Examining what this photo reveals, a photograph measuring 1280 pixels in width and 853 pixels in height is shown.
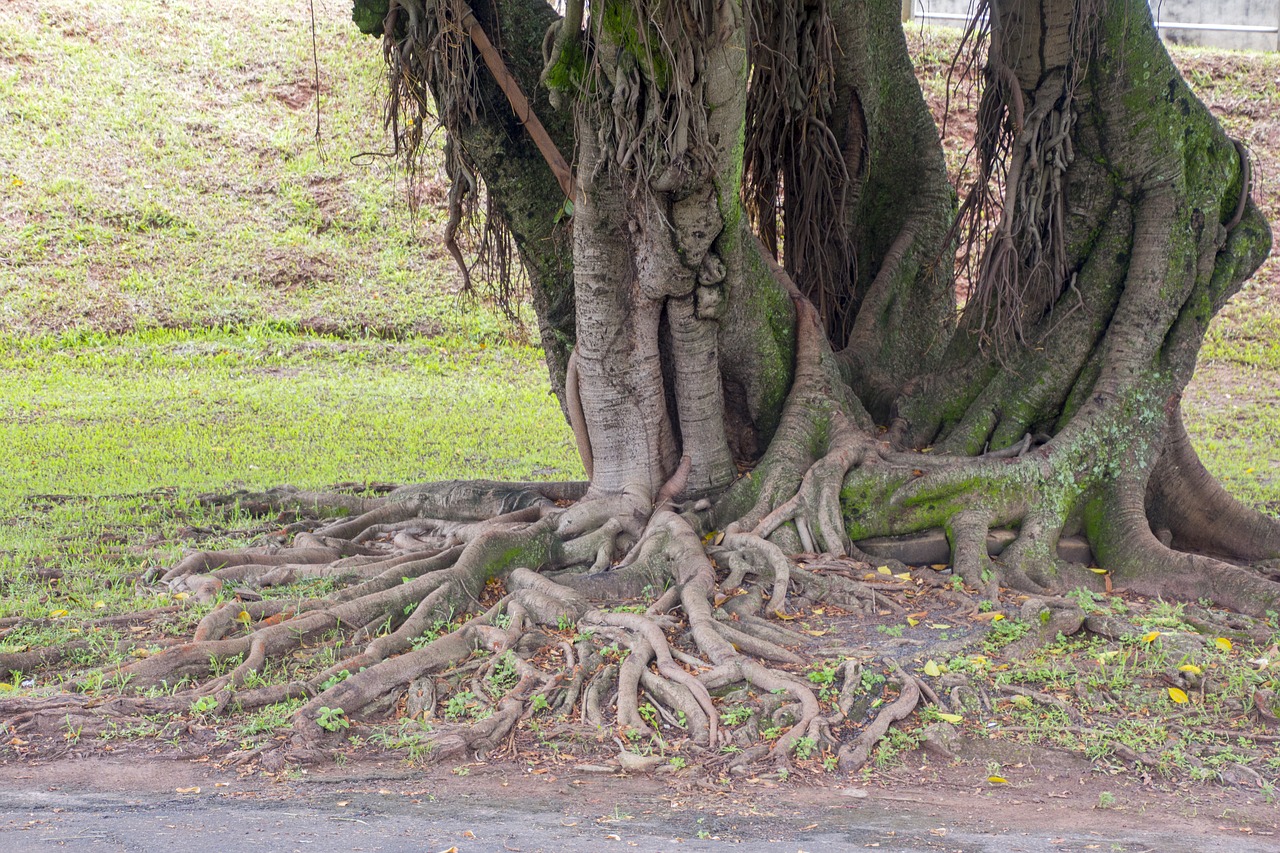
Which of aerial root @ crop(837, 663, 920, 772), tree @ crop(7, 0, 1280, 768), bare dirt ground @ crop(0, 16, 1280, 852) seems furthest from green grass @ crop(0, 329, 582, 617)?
aerial root @ crop(837, 663, 920, 772)

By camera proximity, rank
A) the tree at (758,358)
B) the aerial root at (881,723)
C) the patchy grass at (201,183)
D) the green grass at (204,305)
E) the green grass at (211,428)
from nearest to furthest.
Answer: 1. the aerial root at (881,723)
2. the tree at (758,358)
3. the green grass at (211,428)
4. the green grass at (204,305)
5. the patchy grass at (201,183)

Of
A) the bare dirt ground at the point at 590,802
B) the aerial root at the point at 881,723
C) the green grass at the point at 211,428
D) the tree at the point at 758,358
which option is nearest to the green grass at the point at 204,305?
the green grass at the point at 211,428

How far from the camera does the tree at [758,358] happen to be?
5.32 meters

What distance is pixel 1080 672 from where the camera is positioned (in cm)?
481

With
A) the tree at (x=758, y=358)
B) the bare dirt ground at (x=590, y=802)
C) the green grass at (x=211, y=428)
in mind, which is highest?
the tree at (x=758, y=358)

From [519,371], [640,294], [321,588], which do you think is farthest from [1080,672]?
[519,371]

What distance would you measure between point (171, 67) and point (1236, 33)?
19.9 metres

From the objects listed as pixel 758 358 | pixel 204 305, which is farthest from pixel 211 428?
pixel 758 358

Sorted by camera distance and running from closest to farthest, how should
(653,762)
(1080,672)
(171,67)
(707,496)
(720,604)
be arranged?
(653,762), (1080,672), (720,604), (707,496), (171,67)

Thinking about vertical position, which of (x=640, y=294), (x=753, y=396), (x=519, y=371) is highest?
(x=640, y=294)

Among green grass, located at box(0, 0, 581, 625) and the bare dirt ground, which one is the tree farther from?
green grass, located at box(0, 0, 581, 625)

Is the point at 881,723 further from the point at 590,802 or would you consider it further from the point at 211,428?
the point at 211,428

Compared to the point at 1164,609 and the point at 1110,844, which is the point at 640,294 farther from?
the point at 1110,844

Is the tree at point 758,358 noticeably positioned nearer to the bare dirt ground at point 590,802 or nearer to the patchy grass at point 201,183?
the bare dirt ground at point 590,802
